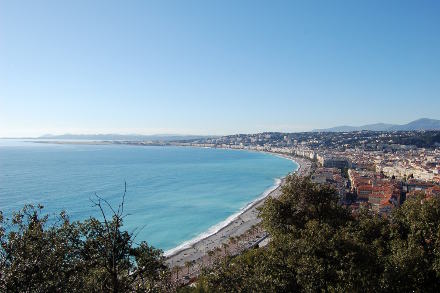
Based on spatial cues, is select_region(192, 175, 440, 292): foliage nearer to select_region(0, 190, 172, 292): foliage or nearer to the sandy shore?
select_region(0, 190, 172, 292): foliage

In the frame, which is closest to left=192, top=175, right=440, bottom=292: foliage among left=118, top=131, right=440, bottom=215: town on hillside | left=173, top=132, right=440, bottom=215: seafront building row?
left=173, top=132, right=440, bottom=215: seafront building row

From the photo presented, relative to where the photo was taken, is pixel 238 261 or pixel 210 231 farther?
pixel 210 231

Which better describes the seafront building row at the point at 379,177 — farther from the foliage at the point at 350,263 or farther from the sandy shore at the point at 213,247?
the sandy shore at the point at 213,247

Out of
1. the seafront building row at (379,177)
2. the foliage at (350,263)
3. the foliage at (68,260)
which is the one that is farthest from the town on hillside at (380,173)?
the foliage at (68,260)

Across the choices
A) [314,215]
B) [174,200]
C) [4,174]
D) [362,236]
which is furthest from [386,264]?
[4,174]

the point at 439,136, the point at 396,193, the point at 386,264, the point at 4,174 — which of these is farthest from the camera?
the point at 439,136

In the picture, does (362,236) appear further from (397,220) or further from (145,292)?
(145,292)

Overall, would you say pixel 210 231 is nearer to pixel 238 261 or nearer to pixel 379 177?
pixel 238 261

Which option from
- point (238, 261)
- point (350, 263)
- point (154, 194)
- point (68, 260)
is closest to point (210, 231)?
point (154, 194)

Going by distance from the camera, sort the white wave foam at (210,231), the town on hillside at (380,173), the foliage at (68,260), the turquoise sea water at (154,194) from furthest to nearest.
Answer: the town on hillside at (380,173)
the turquoise sea water at (154,194)
the white wave foam at (210,231)
the foliage at (68,260)
